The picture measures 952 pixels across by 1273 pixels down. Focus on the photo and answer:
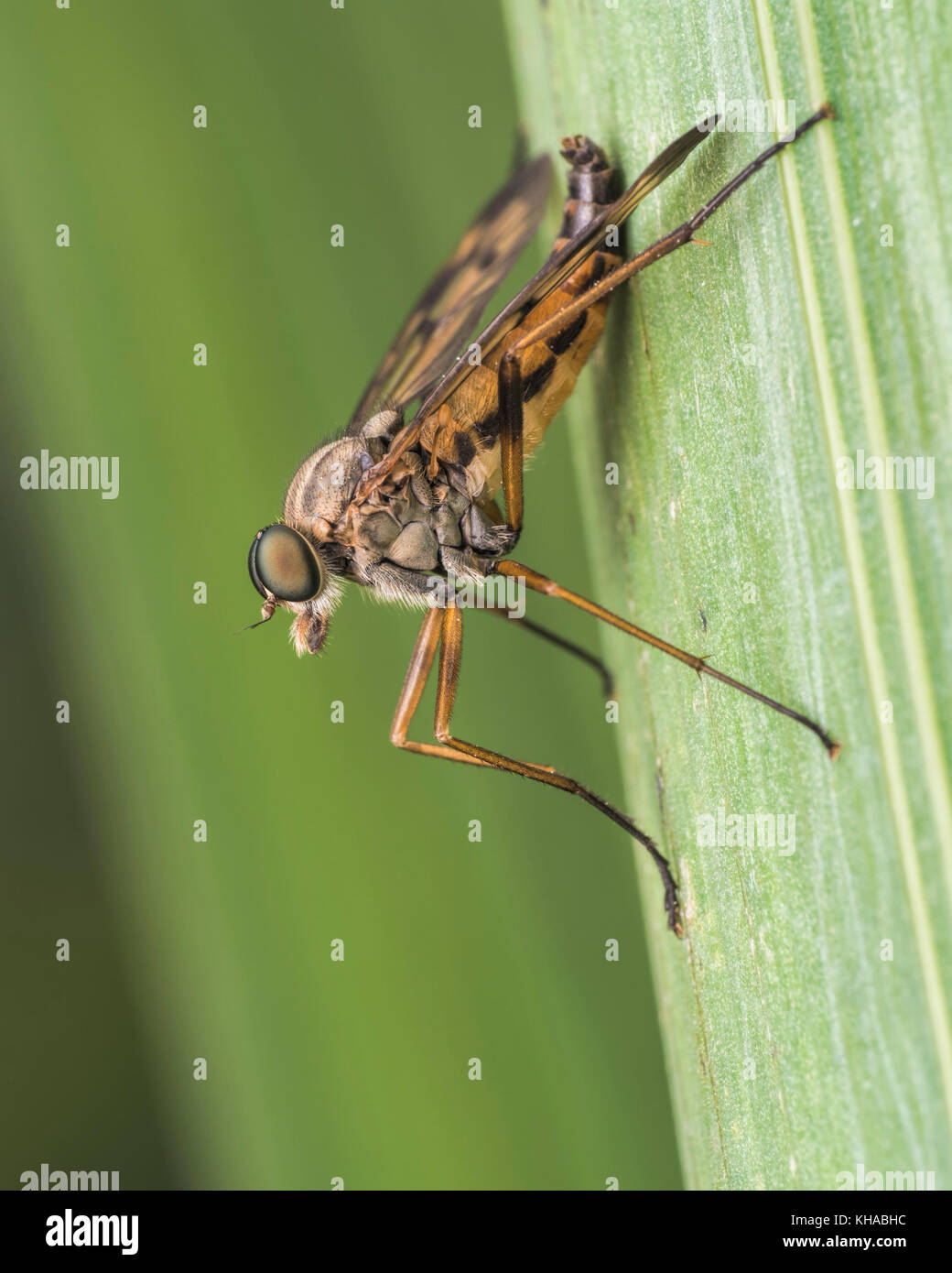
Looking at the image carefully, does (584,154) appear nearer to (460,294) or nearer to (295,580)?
(460,294)

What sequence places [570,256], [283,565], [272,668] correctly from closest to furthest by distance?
1. [570,256]
2. [272,668]
3. [283,565]

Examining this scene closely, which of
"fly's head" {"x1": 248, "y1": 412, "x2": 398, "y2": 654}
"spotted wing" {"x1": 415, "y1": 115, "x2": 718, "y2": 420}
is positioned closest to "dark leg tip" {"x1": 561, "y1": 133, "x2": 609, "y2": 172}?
"spotted wing" {"x1": 415, "y1": 115, "x2": 718, "y2": 420}

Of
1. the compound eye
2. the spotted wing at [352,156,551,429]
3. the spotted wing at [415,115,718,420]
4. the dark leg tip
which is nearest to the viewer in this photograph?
the spotted wing at [415,115,718,420]

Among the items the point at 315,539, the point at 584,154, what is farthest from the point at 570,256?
the point at 315,539

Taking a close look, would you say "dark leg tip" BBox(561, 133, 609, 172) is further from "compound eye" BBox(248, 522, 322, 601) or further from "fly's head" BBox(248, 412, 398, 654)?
"compound eye" BBox(248, 522, 322, 601)

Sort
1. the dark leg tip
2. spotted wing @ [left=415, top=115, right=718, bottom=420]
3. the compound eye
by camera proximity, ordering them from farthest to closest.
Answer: the compound eye < the dark leg tip < spotted wing @ [left=415, top=115, right=718, bottom=420]
